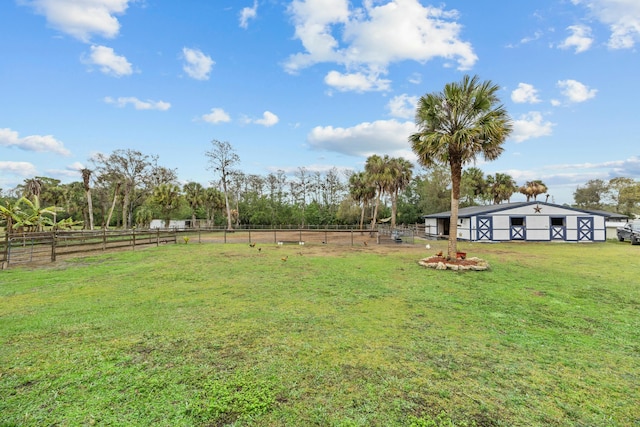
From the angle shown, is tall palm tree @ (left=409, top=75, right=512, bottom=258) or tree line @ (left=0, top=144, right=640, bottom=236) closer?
tall palm tree @ (left=409, top=75, right=512, bottom=258)

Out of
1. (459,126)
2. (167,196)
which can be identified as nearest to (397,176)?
(459,126)

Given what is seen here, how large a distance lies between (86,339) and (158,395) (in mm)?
2172

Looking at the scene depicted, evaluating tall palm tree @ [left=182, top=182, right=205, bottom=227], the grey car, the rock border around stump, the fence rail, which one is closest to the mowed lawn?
the rock border around stump

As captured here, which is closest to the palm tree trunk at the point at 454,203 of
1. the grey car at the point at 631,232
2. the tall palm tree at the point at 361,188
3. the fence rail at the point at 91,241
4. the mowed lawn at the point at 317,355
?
the mowed lawn at the point at 317,355

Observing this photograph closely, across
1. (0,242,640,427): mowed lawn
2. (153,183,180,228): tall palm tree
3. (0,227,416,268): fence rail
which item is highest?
(153,183,180,228): tall palm tree

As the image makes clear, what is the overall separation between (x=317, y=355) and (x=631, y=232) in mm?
27357

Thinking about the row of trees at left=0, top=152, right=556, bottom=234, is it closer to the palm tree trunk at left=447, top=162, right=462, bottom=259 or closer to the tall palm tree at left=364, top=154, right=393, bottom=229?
the tall palm tree at left=364, top=154, right=393, bottom=229

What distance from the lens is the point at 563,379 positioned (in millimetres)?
3236

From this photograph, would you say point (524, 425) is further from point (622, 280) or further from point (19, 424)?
point (622, 280)

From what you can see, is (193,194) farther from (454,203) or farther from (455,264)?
(455,264)

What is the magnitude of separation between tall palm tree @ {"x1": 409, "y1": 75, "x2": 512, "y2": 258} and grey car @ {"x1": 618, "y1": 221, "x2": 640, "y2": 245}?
55.5 ft

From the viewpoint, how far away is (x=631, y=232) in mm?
20297

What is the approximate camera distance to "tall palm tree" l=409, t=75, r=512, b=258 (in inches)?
419

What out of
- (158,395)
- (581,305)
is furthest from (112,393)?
(581,305)
